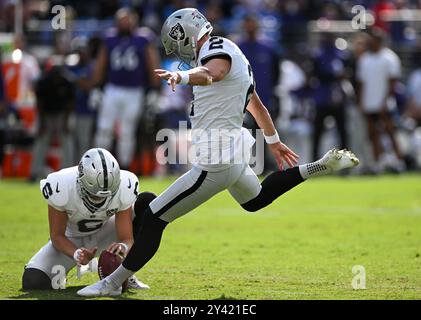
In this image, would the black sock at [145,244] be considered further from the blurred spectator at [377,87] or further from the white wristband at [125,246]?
the blurred spectator at [377,87]

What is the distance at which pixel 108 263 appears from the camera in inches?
237

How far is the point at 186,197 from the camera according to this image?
5785mm

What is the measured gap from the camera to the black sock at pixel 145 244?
18.8ft

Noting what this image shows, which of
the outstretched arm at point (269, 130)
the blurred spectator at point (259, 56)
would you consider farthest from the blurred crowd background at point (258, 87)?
the outstretched arm at point (269, 130)

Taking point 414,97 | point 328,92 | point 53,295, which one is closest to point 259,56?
point 328,92

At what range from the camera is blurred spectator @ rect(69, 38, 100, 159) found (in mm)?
14166

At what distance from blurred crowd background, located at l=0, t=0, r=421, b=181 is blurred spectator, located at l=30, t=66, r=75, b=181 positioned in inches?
0.6

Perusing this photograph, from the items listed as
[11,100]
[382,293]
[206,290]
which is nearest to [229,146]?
[206,290]

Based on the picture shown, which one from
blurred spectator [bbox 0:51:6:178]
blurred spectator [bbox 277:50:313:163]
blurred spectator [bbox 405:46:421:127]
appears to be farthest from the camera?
blurred spectator [bbox 405:46:421:127]

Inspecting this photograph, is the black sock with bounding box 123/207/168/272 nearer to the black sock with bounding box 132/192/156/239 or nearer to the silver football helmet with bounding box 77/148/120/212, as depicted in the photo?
the silver football helmet with bounding box 77/148/120/212

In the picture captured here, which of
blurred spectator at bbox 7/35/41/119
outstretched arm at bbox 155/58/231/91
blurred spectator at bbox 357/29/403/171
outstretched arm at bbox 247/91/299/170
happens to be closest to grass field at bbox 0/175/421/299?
outstretched arm at bbox 247/91/299/170

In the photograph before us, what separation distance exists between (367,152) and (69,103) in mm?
5086

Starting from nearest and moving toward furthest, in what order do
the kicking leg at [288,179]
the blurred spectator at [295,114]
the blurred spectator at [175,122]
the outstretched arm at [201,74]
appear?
1. the outstretched arm at [201,74]
2. the kicking leg at [288,179]
3. the blurred spectator at [175,122]
4. the blurred spectator at [295,114]

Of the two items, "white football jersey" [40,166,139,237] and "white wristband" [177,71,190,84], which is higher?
"white wristband" [177,71,190,84]
